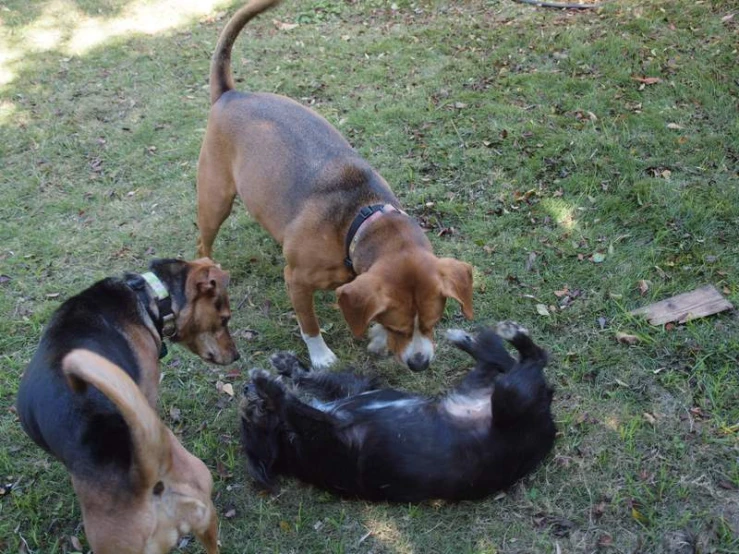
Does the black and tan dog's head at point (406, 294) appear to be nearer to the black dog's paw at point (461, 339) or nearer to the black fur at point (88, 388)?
the black dog's paw at point (461, 339)

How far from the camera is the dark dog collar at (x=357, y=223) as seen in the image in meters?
3.72

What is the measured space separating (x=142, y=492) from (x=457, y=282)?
1911mm

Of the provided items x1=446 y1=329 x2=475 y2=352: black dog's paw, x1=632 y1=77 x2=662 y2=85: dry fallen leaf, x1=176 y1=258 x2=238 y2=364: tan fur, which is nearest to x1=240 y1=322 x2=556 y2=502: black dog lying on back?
x1=446 y1=329 x2=475 y2=352: black dog's paw

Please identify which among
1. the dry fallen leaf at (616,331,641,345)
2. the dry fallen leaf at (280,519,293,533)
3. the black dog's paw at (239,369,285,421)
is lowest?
the dry fallen leaf at (280,519,293,533)

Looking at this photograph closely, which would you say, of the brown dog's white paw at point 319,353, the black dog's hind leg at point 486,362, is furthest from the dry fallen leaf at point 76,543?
the black dog's hind leg at point 486,362

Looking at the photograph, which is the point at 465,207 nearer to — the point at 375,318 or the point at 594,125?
the point at 594,125

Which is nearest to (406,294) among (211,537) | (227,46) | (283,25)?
(211,537)

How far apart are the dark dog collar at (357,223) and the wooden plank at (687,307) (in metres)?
1.94

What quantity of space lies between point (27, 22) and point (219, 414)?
8.77 m

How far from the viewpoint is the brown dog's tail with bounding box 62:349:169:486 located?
201 cm

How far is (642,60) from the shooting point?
271 inches

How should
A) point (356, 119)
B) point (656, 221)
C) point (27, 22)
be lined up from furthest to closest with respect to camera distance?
1. point (27, 22)
2. point (356, 119)
3. point (656, 221)

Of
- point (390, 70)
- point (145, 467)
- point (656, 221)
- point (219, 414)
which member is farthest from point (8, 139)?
point (656, 221)

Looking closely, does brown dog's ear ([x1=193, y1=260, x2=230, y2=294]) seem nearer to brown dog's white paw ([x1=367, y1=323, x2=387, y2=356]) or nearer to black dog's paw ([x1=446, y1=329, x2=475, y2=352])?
brown dog's white paw ([x1=367, y1=323, x2=387, y2=356])
